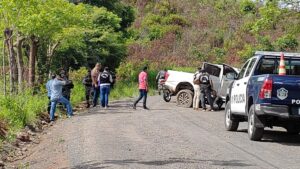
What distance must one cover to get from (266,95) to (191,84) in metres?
12.7

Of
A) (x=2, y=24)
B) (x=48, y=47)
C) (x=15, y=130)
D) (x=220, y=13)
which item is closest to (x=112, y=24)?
(x=48, y=47)

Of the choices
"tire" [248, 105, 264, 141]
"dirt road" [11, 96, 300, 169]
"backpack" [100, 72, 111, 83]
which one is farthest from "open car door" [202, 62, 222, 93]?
"tire" [248, 105, 264, 141]

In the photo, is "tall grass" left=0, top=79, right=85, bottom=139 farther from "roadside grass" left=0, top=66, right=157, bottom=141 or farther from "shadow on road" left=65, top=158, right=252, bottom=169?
"shadow on road" left=65, top=158, right=252, bottom=169

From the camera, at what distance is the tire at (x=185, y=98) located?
973 inches

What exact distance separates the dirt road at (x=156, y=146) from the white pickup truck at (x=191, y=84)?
18.1ft

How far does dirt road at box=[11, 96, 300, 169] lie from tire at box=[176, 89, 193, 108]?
20.2 ft

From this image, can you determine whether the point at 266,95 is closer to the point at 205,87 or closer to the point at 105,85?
the point at 205,87

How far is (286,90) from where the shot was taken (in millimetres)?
12188

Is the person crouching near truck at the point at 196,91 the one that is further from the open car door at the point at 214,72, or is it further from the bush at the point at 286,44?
the bush at the point at 286,44

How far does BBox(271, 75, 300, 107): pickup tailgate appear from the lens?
39.9ft

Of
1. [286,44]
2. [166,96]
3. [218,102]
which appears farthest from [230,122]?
[286,44]

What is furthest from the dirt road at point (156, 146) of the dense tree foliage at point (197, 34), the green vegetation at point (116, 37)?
the dense tree foliage at point (197, 34)

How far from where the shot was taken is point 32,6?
20.7 m

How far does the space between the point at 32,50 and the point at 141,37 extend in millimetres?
51709
